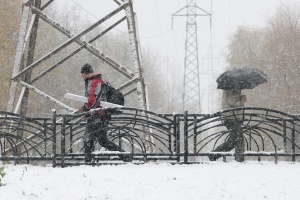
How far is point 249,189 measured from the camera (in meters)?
6.81

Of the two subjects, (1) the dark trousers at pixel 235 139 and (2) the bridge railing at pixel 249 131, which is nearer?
(2) the bridge railing at pixel 249 131

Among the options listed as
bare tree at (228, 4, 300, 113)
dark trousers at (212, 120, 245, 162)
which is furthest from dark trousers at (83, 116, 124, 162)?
bare tree at (228, 4, 300, 113)

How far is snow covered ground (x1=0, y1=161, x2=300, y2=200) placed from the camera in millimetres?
6418

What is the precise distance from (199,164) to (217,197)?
2942 mm

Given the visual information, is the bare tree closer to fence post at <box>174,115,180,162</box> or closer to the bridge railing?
the bridge railing

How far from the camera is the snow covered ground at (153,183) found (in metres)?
6.42

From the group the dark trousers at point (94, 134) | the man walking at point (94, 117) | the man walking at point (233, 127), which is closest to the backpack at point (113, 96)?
the man walking at point (94, 117)

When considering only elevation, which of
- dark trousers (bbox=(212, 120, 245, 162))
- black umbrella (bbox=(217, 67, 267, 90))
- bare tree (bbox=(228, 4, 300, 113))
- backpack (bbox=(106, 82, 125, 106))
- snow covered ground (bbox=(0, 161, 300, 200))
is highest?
bare tree (bbox=(228, 4, 300, 113))

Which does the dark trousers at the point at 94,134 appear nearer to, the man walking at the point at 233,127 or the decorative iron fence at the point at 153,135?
the decorative iron fence at the point at 153,135

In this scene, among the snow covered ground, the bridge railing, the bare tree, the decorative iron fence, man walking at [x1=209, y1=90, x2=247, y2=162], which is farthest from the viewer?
the bare tree

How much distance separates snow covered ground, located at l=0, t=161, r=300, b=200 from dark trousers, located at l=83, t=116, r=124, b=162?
1.90 feet

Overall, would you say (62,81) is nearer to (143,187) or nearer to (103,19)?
(103,19)

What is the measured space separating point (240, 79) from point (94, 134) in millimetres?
3560

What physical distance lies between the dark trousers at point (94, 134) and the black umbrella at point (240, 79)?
3.06m
